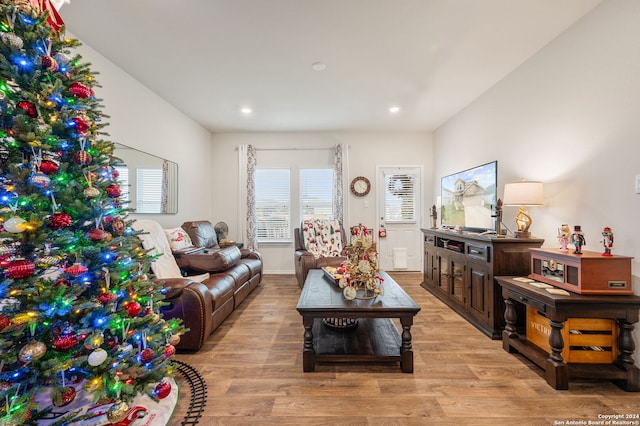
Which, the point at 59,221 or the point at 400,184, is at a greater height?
the point at 400,184

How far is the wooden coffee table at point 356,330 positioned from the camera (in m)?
1.90

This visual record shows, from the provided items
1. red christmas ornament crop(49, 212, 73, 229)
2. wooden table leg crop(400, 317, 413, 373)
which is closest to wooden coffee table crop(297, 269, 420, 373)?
wooden table leg crop(400, 317, 413, 373)

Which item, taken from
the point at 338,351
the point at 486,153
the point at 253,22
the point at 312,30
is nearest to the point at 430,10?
the point at 312,30

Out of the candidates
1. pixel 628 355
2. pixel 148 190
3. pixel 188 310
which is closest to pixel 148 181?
pixel 148 190

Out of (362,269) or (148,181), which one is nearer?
(362,269)

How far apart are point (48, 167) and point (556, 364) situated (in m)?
3.11

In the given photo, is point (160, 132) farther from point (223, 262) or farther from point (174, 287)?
point (174, 287)

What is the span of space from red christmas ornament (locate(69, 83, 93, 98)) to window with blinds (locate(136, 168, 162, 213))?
1947 millimetres

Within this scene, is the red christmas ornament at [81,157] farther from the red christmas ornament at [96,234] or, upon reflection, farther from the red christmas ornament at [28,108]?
the red christmas ornament at [96,234]

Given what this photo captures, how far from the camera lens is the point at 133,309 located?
4.41 feet

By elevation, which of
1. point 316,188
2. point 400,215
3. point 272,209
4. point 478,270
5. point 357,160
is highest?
point 357,160

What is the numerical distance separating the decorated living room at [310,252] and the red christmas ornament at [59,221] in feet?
0.04

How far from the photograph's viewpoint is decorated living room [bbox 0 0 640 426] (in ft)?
3.75

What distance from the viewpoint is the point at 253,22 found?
6.81ft
